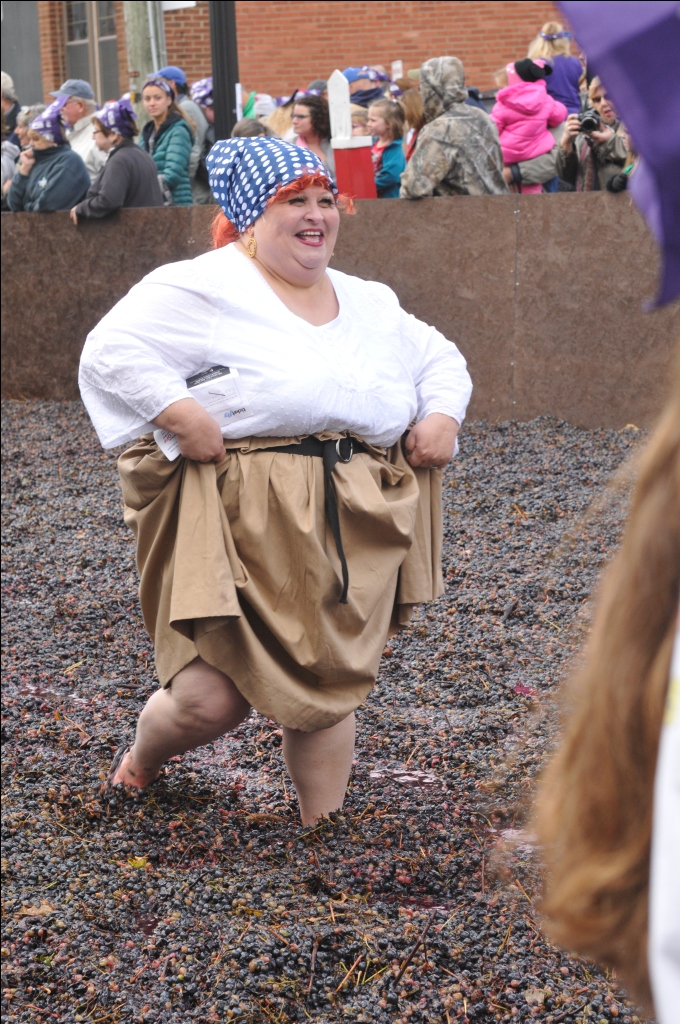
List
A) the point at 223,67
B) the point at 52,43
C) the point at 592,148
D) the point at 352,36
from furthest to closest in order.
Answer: the point at 52,43 < the point at 352,36 < the point at 223,67 < the point at 592,148

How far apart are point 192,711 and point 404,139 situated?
6.96 m

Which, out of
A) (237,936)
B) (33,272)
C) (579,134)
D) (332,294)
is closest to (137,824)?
(237,936)

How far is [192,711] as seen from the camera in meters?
3.17

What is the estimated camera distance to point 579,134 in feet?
26.1

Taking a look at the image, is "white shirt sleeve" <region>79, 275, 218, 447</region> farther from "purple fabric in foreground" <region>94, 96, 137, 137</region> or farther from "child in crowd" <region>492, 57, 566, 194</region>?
"purple fabric in foreground" <region>94, 96, 137, 137</region>

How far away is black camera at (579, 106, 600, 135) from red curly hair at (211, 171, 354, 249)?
4.56m

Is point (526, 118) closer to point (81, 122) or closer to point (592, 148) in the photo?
point (592, 148)

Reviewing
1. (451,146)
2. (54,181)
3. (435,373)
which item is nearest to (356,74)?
(54,181)

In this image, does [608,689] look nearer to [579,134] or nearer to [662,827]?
[662,827]

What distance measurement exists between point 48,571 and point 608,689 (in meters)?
Result: 5.52

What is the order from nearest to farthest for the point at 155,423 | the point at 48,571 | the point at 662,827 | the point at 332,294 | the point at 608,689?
the point at 662,827, the point at 608,689, the point at 155,423, the point at 332,294, the point at 48,571

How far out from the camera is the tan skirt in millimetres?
2959

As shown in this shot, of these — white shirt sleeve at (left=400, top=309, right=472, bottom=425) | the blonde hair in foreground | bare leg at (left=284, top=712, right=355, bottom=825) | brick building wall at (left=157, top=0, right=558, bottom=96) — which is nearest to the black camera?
white shirt sleeve at (left=400, top=309, right=472, bottom=425)

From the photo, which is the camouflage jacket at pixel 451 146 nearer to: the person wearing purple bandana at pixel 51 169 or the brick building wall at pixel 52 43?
the person wearing purple bandana at pixel 51 169
